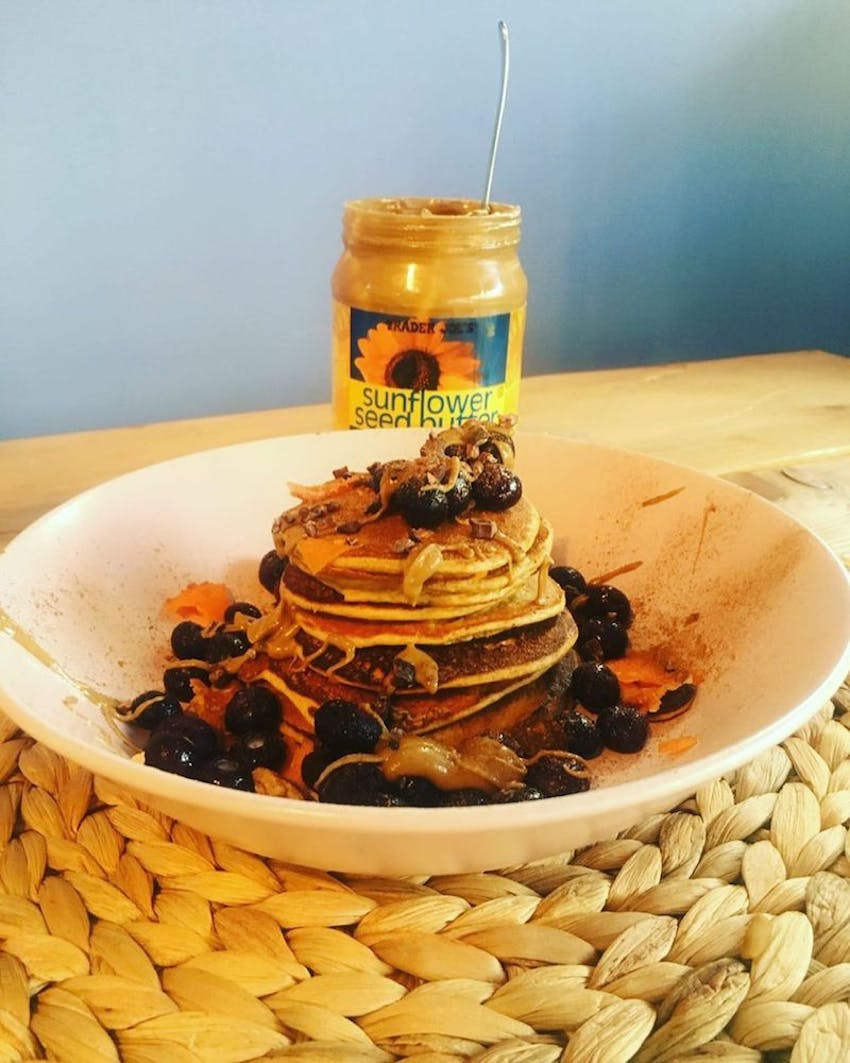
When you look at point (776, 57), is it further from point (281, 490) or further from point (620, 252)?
point (281, 490)

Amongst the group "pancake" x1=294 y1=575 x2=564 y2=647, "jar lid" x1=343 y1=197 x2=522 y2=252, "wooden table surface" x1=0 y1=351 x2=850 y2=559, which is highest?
"jar lid" x1=343 y1=197 x2=522 y2=252

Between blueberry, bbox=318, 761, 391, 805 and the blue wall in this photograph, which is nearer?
blueberry, bbox=318, 761, 391, 805

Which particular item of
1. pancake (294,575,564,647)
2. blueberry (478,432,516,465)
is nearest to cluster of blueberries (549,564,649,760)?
pancake (294,575,564,647)

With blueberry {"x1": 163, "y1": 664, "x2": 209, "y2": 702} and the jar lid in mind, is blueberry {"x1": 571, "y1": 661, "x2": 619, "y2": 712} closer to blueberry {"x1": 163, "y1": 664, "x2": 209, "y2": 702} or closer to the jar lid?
blueberry {"x1": 163, "y1": 664, "x2": 209, "y2": 702}

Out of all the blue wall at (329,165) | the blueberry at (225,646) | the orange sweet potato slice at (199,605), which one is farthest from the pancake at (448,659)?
the blue wall at (329,165)

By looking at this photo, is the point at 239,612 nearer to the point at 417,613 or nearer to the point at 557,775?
the point at 417,613

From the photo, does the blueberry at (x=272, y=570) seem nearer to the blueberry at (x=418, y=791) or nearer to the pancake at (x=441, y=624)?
the pancake at (x=441, y=624)

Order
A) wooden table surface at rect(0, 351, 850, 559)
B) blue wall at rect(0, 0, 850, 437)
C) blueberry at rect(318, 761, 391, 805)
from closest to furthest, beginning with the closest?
blueberry at rect(318, 761, 391, 805)
wooden table surface at rect(0, 351, 850, 559)
blue wall at rect(0, 0, 850, 437)

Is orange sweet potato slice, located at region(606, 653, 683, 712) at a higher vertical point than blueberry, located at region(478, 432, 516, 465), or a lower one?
lower
